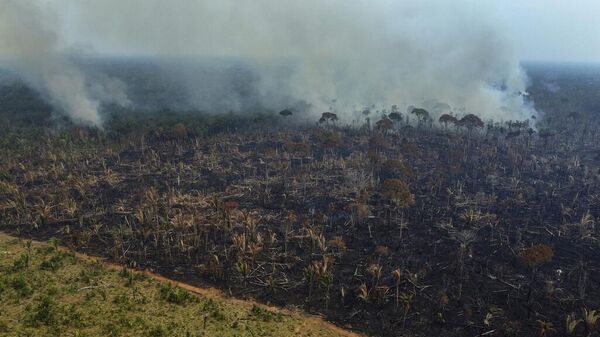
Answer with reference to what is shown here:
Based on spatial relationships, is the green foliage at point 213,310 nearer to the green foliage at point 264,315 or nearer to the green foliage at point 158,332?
the green foliage at point 264,315

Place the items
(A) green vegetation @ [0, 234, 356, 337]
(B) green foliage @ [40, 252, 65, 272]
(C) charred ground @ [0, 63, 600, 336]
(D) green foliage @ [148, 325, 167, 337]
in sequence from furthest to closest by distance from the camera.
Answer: (B) green foliage @ [40, 252, 65, 272] → (C) charred ground @ [0, 63, 600, 336] → (A) green vegetation @ [0, 234, 356, 337] → (D) green foliage @ [148, 325, 167, 337]

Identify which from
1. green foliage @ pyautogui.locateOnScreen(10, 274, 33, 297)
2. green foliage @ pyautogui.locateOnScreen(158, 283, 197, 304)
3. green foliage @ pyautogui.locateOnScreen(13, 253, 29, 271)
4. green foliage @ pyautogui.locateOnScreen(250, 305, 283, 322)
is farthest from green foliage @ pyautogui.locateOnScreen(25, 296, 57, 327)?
green foliage @ pyautogui.locateOnScreen(250, 305, 283, 322)

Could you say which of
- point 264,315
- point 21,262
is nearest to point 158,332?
point 264,315

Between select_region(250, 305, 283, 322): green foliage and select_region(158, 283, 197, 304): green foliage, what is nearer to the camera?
select_region(250, 305, 283, 322): green foliage

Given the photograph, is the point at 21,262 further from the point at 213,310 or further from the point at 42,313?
the point at 213,310

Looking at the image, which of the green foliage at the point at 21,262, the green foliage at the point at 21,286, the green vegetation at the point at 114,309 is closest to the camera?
the green vegetation at the point at 114,309

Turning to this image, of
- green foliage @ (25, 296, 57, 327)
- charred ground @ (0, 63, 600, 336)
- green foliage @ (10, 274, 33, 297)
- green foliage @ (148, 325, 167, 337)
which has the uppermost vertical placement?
charred ground @ (0, 63, 600, 336)

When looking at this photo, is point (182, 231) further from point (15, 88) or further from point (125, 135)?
point (15, 88)

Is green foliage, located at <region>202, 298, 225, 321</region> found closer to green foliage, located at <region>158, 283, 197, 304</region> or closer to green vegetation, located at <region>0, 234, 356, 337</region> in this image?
green vegetation, located at <region>0, 234, 356, 337</region>

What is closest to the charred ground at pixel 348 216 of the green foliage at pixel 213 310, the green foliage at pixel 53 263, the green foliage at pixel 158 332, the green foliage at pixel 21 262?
the green foliage at pixel 213 310
